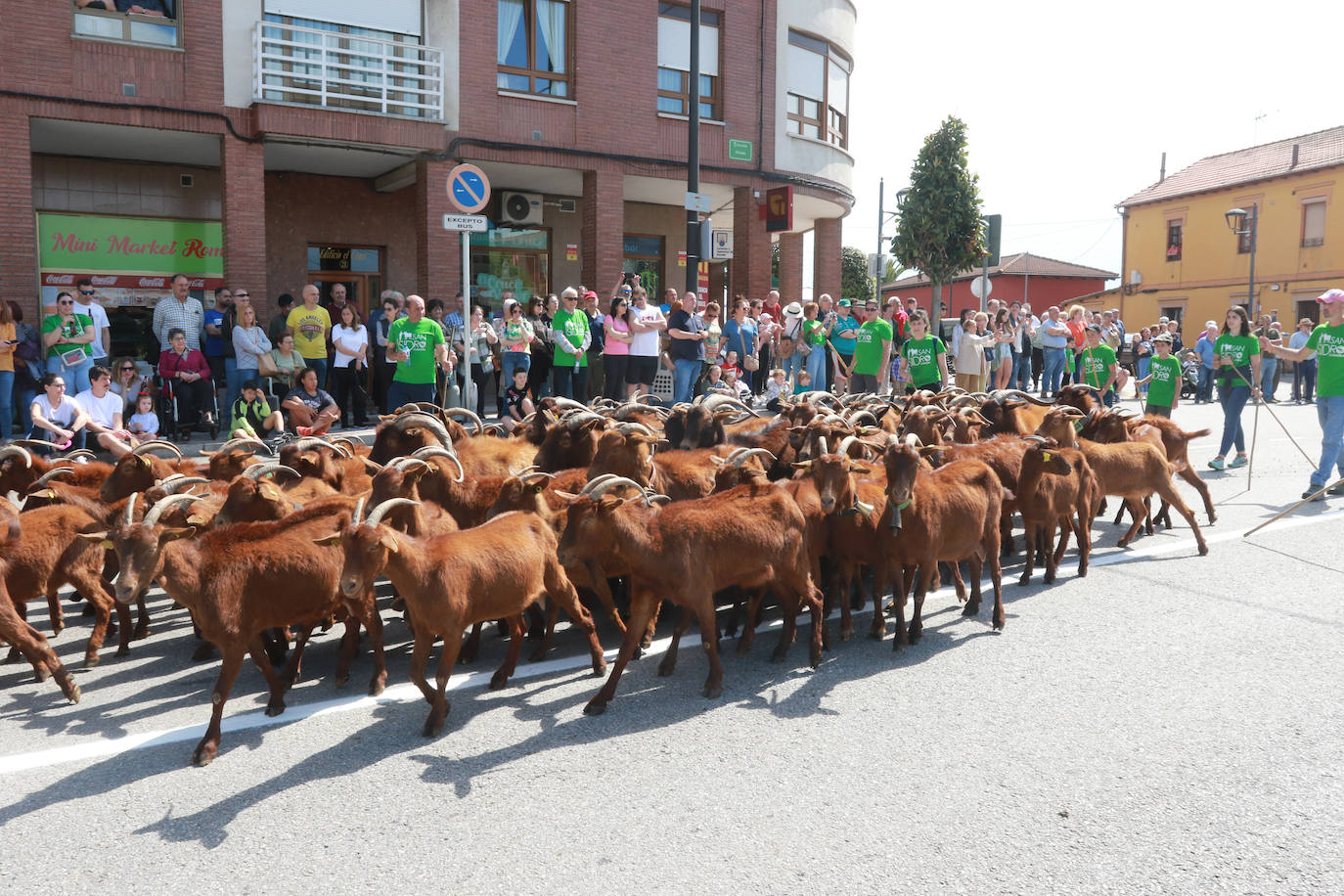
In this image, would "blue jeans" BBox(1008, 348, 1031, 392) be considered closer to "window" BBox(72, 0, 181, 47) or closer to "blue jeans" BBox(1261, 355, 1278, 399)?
"blue jeans" BBox(1261, 355, 1278, 399)

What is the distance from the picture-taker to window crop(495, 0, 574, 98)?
68.3 ft

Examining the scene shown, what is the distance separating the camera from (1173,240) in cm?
5153

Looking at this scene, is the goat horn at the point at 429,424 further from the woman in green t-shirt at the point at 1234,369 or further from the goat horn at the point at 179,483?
the woman in green t-shirt at the point at 1234,369

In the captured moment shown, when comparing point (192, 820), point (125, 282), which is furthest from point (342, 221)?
point (192, 820)

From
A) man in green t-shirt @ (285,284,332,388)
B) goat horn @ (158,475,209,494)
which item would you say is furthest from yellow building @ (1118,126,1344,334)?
goat horn @ (158,475,209,494)

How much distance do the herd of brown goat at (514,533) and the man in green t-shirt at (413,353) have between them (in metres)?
3.62

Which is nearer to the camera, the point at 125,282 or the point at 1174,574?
the point at 1174,574

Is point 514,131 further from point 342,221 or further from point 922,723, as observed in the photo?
point 922,723

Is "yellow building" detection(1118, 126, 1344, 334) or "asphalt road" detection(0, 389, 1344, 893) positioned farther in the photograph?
"yellow building" detection(1118, 126, 1344, 334)

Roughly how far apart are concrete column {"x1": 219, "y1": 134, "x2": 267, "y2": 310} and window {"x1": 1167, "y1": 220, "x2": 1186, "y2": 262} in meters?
47.7

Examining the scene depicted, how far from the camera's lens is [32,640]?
18.1 feet

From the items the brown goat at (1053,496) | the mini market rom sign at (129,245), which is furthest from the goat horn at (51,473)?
the mini market rom sign at (129,245)

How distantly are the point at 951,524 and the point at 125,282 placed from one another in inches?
754

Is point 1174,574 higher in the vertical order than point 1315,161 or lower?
lower
